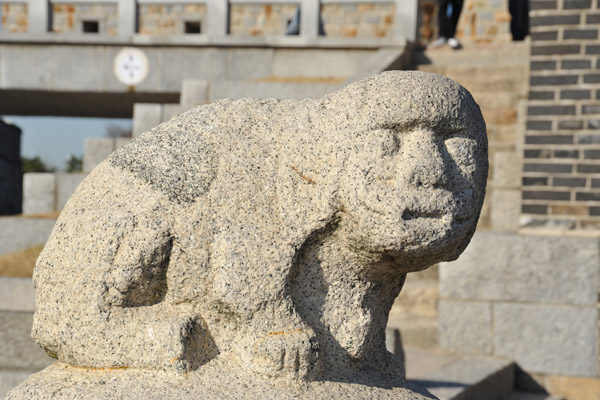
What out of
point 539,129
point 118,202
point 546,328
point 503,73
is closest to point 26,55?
point 503,73

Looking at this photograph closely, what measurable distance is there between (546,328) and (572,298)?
0.26m

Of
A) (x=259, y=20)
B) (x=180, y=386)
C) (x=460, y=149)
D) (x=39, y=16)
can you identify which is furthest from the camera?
(x=259, y=20)

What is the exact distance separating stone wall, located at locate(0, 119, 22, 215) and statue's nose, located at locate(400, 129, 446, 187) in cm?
840

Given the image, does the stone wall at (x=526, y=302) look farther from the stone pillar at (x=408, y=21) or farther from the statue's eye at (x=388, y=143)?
the stone pillar at (x=408, y=21)

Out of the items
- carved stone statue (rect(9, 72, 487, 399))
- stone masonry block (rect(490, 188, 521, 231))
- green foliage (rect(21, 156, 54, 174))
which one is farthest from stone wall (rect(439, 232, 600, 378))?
green foliage (rect(21, 156, 54, 174))

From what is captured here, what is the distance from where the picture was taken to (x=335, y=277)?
2.15m

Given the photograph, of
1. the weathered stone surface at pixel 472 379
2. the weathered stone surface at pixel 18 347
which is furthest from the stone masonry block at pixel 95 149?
the weathered stone surface at pixel 472 379

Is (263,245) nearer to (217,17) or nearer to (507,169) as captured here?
(507,169)

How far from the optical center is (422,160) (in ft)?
6.59

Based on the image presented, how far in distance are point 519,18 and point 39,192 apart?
38.9 feet

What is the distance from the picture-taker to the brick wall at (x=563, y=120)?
5.59 meters

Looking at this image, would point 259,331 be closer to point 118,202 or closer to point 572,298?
point 118,202

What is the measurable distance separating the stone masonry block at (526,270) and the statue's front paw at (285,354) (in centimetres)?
316

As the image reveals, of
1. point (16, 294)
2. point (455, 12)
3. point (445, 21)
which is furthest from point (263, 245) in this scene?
point (455, 12)
